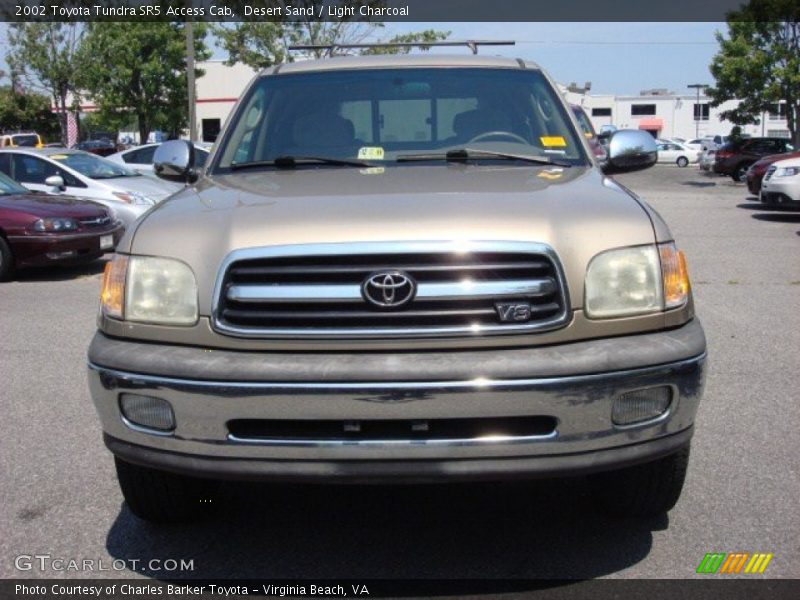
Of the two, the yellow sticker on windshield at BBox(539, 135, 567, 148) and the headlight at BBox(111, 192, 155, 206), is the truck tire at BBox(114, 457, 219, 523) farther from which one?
the headlight at BBox(111, 192, 155, 206)

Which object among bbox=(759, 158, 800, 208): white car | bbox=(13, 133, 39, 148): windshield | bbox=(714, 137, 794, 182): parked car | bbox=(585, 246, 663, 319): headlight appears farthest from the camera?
bbox=(13, 133, 39, 148): windshield

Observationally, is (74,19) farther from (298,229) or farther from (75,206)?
(298,229)

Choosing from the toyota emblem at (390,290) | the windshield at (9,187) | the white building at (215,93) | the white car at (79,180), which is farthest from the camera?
the white building at (215,93)

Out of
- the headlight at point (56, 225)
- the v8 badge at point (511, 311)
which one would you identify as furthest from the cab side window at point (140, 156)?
the v8 badge at point (511, 311)

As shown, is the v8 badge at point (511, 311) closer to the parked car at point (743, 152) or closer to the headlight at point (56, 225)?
the headlight at point (56, 225)

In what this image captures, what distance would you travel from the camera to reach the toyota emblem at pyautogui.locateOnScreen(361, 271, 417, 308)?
313cm

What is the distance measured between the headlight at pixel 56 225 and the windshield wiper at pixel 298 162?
7.72m

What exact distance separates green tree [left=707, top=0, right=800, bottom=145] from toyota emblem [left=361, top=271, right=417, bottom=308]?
3143cm

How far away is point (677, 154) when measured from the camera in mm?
52969

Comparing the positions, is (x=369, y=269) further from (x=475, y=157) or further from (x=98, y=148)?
(x=98, y=148)

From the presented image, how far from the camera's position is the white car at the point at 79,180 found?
46.1ft

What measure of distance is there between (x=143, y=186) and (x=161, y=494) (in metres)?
12.0

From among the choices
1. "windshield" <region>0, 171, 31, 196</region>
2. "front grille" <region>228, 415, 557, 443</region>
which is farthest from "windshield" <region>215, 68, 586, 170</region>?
"windshield" <region>0, 171, 31, 196</region>

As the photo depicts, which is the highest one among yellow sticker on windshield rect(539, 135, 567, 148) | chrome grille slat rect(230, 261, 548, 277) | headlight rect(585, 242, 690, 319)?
yellow sticker on windshield rect(539, 135, 567, 148)
